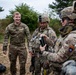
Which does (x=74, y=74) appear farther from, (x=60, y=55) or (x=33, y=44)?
(x=33, y=44)

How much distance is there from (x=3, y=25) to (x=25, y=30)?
29.4 meters

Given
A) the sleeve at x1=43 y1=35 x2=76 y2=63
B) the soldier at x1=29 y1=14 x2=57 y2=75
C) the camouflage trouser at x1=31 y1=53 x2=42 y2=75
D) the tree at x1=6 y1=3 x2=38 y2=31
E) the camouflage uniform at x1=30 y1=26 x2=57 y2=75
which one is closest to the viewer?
the sleeve at x1=43 y1=35 x2=76 y2=63

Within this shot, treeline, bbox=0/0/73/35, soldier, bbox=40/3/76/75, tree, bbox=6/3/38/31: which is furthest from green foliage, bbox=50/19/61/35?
soldier, bbox=40/3/76/75

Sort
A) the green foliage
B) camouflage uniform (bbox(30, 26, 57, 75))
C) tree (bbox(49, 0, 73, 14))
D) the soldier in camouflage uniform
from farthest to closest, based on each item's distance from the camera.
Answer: tree (bbox(49, 0, 73, 14))
the green foliage
the soldier in camouflage uniform
camouflage uniform (bbox(30, 26, 57, 75))

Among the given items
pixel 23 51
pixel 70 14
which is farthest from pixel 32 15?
pixel 70 14

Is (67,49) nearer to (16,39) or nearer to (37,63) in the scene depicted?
(37,63)

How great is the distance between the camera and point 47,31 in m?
7.07

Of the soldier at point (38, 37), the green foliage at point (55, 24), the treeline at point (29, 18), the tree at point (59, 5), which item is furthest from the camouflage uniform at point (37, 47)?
the tree at point (59, 5)

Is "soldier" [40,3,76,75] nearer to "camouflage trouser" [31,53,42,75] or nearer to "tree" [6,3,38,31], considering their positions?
"camouflage trouser" [31,53,42,75]

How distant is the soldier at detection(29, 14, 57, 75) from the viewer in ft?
23.0

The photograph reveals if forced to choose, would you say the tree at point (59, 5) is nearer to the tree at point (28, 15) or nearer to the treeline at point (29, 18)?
the treeline at point (29, 18)

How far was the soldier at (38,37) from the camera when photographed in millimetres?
7008

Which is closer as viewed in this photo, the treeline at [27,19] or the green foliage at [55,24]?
the treeline at [27,19]

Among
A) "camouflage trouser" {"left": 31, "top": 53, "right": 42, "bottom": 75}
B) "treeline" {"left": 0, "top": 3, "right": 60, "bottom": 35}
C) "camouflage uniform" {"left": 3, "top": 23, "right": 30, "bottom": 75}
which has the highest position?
"treeline" {"left": 0, "top": 3, "right": 60, "bottom": 35}
